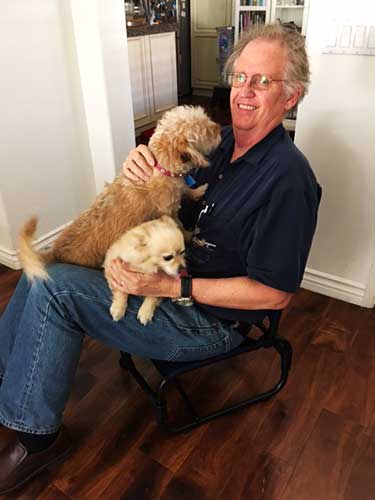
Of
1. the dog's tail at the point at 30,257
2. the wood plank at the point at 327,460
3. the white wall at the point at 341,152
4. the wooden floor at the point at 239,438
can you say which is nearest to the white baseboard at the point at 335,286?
the white wall at the point at 341,152

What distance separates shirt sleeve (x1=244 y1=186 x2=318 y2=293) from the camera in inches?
42.8

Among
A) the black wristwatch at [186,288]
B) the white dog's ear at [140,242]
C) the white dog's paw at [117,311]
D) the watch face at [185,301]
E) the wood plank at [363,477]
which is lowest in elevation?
the wood plank at [363,477]

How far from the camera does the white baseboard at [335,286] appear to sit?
2078 mm

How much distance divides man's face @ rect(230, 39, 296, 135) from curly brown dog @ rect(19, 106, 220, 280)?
14 cm

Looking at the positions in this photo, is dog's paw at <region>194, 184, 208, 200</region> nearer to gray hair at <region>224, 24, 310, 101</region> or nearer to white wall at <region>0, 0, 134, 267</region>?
gray hair at <region>224, 24, 310, 101</region>

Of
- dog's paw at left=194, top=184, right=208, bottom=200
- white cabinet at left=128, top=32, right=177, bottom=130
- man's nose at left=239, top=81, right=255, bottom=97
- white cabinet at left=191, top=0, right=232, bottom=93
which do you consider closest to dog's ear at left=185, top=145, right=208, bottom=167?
dog's paw at left=194, top=184, right=208, bottom=200

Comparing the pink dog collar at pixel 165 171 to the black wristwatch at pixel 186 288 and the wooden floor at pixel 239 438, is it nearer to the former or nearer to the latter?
the black wristwatch at pixel 186 288

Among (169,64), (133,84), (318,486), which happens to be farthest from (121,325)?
(169,64)

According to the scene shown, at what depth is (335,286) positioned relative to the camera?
2131mm

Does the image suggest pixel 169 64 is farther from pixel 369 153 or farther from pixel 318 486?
pixel 318 486

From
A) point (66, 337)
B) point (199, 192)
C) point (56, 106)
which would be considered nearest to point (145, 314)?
point (66, 337)

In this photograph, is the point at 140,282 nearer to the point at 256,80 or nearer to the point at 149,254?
the point at 149,254

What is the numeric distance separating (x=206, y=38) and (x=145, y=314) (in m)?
5.72

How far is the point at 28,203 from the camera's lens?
2.38 meters
